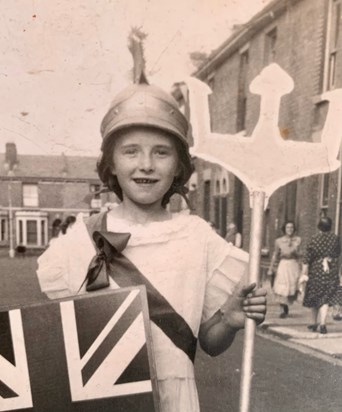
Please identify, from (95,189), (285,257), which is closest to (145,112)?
(95,189)

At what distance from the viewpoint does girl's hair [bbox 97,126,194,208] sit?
4.22 ft

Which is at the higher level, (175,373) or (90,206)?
(90,206)

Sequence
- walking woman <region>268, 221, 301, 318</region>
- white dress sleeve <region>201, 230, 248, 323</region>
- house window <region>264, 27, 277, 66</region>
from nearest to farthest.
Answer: white dress sleeve <region>201, 230, 248, 323</region>, house window <region>264, 27, 277, 66</region>, walking woman <region>268, 221, 301, 318</region>

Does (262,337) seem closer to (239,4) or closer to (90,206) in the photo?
(90,206)

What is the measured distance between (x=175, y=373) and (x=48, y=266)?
36 cm

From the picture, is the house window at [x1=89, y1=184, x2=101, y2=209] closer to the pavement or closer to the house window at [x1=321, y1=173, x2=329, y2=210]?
the pavement

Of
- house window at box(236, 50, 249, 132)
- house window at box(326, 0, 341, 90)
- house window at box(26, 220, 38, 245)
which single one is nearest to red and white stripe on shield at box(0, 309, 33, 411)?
house window at box(26, 220, 38, 245)

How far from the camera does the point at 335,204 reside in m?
1.65

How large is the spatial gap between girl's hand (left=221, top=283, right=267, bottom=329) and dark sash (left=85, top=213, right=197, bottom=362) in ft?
0.32

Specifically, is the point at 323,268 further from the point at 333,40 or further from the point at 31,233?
the point at 31,233

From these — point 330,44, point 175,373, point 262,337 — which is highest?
point 330,44

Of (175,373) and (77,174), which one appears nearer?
(175,373)

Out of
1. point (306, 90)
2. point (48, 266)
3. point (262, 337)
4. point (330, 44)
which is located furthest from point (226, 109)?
point (262, 337)

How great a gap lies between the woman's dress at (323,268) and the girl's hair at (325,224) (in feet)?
0.05
